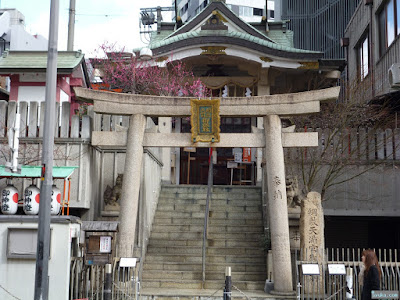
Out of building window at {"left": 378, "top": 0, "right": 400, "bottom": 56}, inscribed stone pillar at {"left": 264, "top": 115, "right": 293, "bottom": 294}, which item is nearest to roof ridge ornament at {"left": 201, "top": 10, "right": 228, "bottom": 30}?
building window at {"left": 378, "top": 0, "right": 400, "bottom": 56}

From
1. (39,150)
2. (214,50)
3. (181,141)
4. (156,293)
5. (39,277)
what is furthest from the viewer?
(214,50)

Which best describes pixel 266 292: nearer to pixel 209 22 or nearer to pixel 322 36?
pixel 209 22

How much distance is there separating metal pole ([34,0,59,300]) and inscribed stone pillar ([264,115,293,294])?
6556 mm

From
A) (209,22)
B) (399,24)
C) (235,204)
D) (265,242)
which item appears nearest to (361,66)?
(399,24)

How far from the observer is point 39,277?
10.3m

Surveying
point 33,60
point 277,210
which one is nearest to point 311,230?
point 277,210

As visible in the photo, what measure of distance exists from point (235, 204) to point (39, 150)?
6.97 m

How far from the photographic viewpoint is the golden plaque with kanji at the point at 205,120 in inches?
617

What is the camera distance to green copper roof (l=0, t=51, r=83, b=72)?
21.4 meters

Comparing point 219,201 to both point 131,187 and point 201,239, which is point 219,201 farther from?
point 131,187

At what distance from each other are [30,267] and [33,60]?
39.1 ft

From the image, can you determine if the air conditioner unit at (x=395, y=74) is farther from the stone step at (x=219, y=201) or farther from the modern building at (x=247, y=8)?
the modern building at (x=247, y=8)

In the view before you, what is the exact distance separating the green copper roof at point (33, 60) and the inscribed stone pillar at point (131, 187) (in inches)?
275

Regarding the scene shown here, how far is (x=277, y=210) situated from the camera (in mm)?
15086
